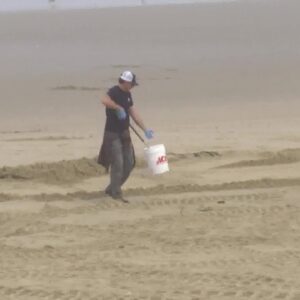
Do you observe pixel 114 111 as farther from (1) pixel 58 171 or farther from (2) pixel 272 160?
(2) pixel 272 160

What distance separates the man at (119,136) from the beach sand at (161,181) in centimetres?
30

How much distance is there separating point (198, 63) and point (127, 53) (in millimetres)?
2880

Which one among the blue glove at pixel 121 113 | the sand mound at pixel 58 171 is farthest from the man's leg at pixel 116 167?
the sand mound at pixel 58 171

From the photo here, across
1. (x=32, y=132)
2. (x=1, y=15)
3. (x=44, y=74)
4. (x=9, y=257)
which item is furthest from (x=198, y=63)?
(x=1, y=15)

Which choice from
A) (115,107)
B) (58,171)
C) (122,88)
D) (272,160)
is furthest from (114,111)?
(272,160)

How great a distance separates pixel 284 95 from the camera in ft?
60.6

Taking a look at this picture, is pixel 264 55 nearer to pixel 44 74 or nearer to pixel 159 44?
pixel 159 44

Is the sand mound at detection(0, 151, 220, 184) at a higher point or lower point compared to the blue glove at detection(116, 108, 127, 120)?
lower

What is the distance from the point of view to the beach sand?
7.27 m

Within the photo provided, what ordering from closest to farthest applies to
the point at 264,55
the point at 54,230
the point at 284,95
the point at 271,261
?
the point at 271,261
the point at 54,230
the point at 284,95
the point at 264,55

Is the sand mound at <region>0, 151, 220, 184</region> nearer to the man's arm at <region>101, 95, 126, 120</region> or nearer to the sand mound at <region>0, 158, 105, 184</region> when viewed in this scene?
the sand mound at <region>0, 158, 105, 184</region>

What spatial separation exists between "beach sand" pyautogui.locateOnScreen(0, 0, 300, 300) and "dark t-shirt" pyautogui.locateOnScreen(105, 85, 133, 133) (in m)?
0.78

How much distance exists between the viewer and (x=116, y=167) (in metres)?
10.1

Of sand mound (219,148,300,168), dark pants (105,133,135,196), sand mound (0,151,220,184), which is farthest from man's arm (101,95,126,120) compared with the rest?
sand mound (219,148,300,168)
